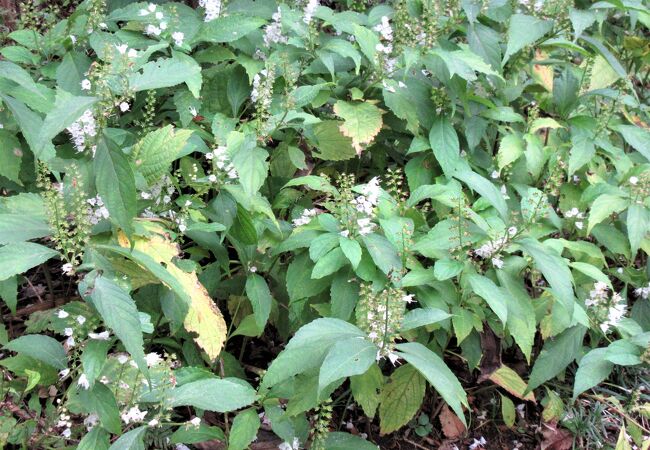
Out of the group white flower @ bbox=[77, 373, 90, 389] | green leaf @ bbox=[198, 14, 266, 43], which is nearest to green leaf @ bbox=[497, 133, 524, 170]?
green leaf @ bbox=[198, 14, 266, 43]

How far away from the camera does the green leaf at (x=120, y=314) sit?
6.31ft

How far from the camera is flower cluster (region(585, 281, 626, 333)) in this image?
310 centimetres

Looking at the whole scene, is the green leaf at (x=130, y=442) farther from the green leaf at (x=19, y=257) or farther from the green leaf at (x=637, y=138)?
the green leaf at (x=637, y=138)

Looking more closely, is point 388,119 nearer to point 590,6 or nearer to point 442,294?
point 442,294

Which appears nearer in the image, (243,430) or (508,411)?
(243,430)

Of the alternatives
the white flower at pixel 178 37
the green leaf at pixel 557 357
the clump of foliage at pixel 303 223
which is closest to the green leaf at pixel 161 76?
the clump of foliage at pixel 303 223

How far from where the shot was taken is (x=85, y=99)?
204 centimetres

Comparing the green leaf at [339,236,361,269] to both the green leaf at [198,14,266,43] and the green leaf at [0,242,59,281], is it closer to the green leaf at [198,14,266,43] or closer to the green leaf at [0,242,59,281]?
the green leaf at [0,242,59,281]

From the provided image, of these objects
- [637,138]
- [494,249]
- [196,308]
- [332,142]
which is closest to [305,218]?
[332,142]

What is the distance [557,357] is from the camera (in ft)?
9.87

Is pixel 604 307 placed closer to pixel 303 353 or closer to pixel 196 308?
pixel 303 353

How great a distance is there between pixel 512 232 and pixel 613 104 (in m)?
1.36

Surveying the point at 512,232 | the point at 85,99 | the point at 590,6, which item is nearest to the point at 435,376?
the point at 512,232

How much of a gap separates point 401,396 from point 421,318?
64 cm
